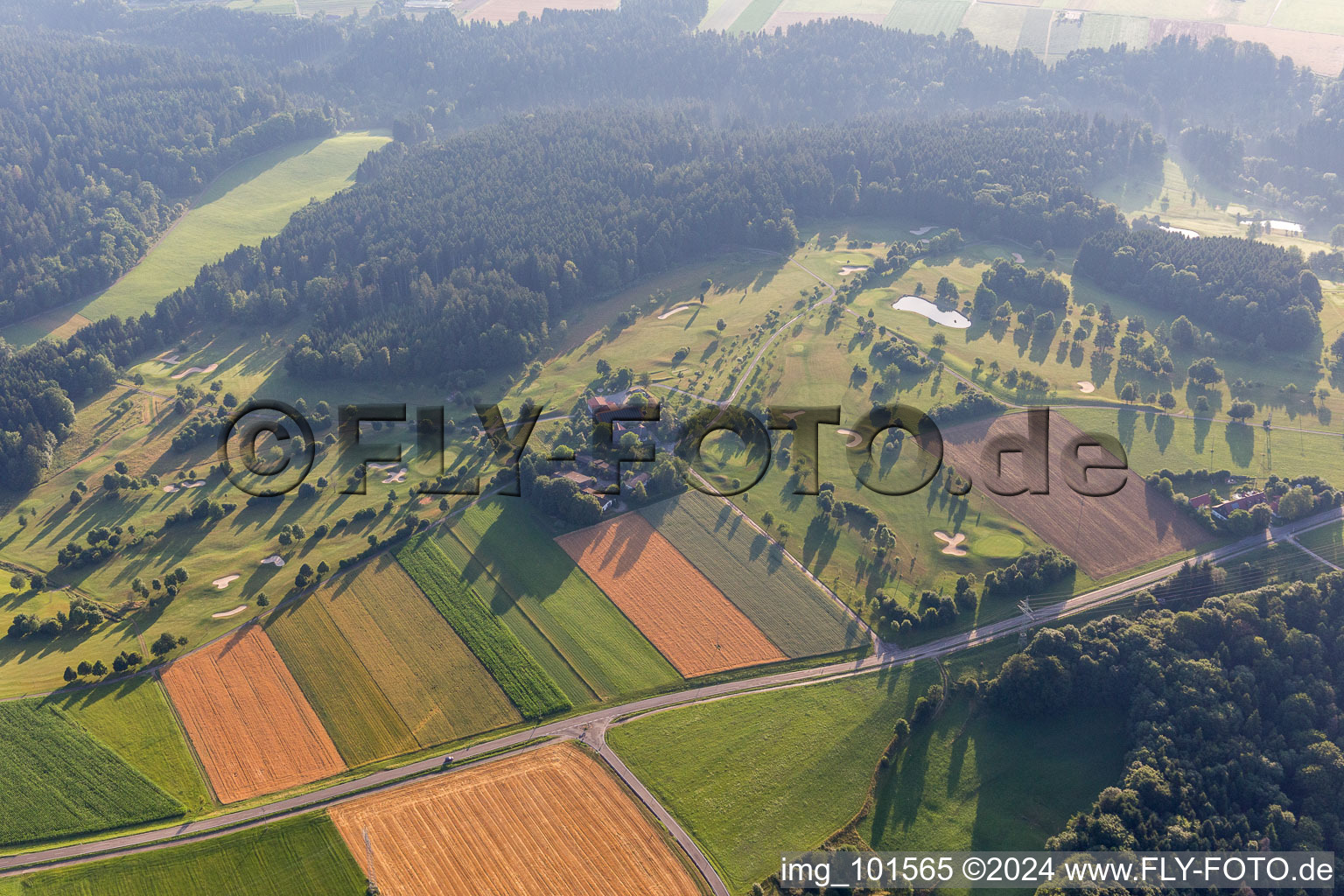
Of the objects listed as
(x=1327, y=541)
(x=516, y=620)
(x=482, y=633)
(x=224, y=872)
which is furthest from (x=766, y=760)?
(x=1327, y=541)

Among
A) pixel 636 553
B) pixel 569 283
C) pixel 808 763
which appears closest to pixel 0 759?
pixel 636 553

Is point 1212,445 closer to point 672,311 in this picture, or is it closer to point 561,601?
point 672,311

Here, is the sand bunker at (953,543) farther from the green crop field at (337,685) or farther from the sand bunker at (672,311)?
the sand bunker at (672,311)

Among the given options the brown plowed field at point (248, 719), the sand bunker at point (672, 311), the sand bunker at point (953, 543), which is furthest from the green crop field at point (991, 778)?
the sand bunker at point (672, 311)

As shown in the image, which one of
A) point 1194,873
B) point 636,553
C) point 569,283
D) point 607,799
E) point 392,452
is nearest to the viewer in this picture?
point 1194,873

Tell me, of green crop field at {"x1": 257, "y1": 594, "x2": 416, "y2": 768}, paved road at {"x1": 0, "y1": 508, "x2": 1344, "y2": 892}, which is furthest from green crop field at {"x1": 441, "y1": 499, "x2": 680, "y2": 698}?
green crop field at {"x1": 257, "y1": 594, "x2": 416, "y2": 768}

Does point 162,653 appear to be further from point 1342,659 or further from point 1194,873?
point 1342,659
